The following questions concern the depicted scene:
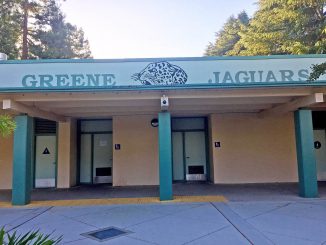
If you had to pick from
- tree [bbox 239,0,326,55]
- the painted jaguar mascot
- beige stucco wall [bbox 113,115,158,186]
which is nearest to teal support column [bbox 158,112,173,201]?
the painted jaguar mascot

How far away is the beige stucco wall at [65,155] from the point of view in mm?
10695

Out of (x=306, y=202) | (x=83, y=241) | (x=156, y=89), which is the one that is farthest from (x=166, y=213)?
(x=306, y=202)

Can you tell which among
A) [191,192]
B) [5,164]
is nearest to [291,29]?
[191,192]

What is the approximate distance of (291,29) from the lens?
54.4 ft

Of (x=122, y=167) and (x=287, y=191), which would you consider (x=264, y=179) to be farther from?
(x=122, y=167)

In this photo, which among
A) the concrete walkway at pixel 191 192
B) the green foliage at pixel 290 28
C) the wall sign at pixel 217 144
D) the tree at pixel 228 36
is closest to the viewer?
the concrete walkway at pixel 191 192

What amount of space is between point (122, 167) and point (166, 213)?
477 centimetres

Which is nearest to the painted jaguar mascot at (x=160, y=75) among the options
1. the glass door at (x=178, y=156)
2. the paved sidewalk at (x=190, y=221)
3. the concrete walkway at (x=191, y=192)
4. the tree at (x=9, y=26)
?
the paved sidewalk at (x=190, y=221)

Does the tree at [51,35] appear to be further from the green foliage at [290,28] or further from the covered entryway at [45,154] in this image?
the green foliage at [290,28]

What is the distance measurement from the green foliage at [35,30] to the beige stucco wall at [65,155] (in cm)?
1136

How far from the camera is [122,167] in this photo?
35.8 feet

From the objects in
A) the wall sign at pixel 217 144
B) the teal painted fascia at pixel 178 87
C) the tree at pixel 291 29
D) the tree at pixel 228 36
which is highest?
the tree at pixel 228 36

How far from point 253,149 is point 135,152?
4.48 meters

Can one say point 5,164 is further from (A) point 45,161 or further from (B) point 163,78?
(B) point 163,78
